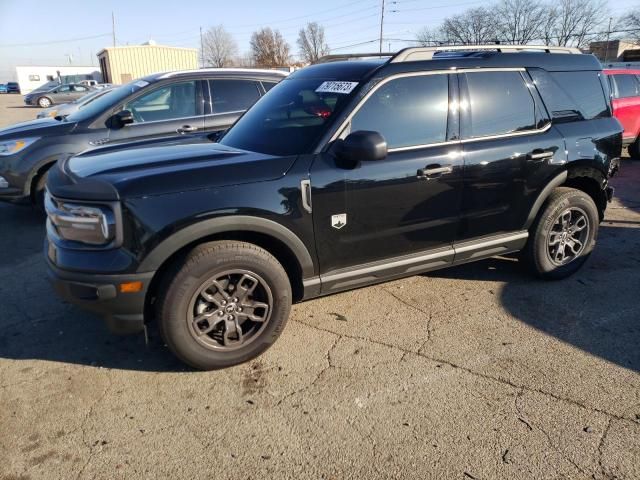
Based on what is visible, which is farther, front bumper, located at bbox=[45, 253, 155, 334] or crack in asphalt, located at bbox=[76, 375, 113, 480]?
front bumper, located at bbox=[45, 253, 155, 334]

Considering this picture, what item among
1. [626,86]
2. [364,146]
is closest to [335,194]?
[364,146]

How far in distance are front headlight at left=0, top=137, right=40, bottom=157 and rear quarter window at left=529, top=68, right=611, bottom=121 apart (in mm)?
5594

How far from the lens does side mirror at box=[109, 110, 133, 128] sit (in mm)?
5707

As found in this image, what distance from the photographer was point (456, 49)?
3.80 meters

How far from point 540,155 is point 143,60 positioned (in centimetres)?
4610

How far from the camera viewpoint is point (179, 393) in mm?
2795

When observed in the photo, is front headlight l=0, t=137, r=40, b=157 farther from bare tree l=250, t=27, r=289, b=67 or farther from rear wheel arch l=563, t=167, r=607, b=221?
bare tree l=250, t=27, r=289, b=67

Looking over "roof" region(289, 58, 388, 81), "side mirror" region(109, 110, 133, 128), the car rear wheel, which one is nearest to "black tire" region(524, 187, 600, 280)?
"roof" region(289, 58, 388, 81)

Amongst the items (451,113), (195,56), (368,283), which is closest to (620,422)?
(368,283)

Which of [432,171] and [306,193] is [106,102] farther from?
[432,171]

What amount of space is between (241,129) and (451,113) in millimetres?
1630

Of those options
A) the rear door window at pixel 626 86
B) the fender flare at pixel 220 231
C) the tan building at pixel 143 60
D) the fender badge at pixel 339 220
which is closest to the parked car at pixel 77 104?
the fender flare at pixel 220 231

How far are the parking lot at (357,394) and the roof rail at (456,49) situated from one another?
6.21 ft

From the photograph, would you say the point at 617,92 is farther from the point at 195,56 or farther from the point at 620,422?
the point at 195,56
